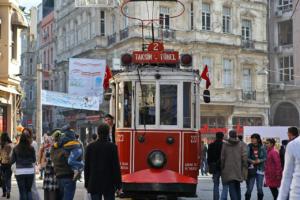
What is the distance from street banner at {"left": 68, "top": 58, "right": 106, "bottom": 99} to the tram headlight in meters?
22.3

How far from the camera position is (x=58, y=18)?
168 ft

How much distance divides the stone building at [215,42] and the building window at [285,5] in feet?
5.95

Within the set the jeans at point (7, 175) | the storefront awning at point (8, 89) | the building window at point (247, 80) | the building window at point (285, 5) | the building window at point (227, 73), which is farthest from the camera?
the building window at point (285, 5)

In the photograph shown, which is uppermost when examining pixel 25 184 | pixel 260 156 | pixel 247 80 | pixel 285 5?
pixel 285 5

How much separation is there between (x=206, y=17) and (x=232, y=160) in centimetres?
2910

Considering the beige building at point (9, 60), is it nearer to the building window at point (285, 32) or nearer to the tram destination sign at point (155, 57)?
the tram destination sign at point (155, 57)

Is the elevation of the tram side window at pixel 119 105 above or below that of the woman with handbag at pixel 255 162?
above

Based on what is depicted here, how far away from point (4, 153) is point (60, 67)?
35435 millimetres

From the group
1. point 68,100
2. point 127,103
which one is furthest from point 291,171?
point 68,100

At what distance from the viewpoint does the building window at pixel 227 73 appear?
1593 inches

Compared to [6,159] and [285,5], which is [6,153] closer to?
[6,159]

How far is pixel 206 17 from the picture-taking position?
40156mm

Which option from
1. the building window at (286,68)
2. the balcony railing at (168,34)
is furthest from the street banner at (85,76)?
the building window at (286,68)

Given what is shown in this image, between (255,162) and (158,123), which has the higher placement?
(158,123)
